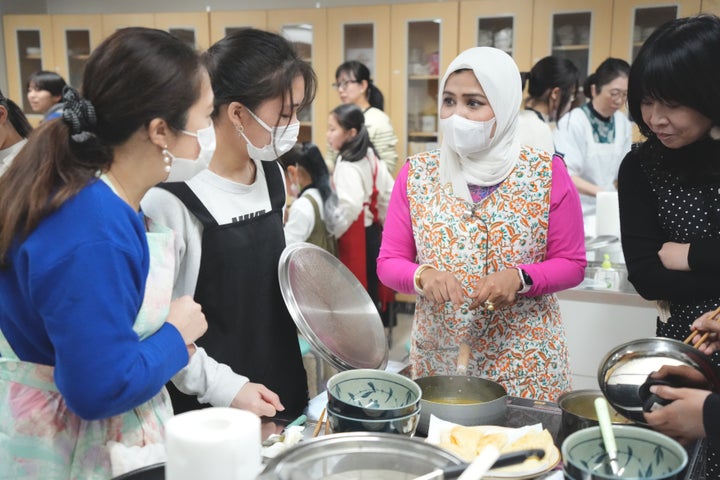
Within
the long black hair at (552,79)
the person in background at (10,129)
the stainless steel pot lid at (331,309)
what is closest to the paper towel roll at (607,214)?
the long black hair at (552,79)

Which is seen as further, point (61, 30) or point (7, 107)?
point (61, 30)

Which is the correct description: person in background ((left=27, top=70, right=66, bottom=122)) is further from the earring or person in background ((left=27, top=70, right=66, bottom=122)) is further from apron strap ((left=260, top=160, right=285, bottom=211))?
the earring

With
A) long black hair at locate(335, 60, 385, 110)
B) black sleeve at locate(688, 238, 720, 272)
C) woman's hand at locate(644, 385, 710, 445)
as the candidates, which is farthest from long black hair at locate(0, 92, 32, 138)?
woman's hand at locate(644, 385, 710, 445)

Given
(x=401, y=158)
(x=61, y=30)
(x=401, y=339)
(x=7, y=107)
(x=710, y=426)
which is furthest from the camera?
(x=61, y=30)

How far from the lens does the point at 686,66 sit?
130 cm

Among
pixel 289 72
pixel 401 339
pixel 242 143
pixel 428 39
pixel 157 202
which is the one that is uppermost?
pixel 428 39

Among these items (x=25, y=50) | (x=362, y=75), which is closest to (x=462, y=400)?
(x=362, y=75)

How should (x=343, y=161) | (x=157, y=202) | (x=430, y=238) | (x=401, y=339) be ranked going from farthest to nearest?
(x=401, y=339) < (x=343, y=161) < (x=430, y=238) < (x=157, y=202)

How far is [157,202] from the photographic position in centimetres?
121

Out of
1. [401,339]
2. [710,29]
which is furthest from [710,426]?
[401,339]

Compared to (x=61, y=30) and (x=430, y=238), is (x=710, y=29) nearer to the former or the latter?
(x=430, y=238)

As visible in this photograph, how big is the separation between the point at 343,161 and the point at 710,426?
2804 mm

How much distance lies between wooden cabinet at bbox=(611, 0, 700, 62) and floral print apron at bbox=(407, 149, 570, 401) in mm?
3263

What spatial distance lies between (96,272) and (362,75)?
Answer: 370 cm
